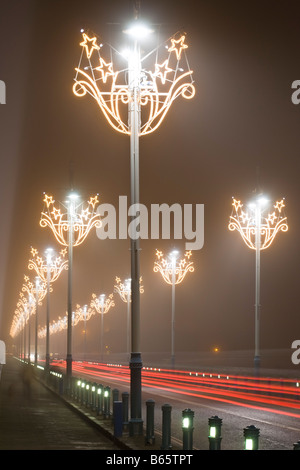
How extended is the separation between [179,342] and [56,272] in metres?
72.8

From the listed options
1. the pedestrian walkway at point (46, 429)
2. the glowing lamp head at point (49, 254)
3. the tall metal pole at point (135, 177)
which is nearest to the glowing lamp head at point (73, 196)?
the pedestrian walkway at point (46, 429)

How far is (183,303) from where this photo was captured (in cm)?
12125

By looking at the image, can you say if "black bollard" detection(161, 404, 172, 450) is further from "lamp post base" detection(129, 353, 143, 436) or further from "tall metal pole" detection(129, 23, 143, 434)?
"tall metal pole" detection(129, 23, 143, 434)

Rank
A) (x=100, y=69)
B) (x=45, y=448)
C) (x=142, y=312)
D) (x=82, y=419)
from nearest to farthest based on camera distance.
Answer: (x=45, y=448) → (x=100, y=69) → (x=82, y=419) → (x=142, y=312)

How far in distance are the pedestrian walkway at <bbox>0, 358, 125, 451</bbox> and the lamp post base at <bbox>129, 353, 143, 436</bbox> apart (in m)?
0.53

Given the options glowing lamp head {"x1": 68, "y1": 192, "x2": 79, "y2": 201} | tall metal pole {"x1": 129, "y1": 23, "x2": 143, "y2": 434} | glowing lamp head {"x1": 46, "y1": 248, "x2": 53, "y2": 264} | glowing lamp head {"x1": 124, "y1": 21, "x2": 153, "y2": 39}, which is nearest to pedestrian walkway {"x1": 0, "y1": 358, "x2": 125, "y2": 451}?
tall metal pole {"x1": 129, "y1": 23, "x2": 143, "y2": 434}

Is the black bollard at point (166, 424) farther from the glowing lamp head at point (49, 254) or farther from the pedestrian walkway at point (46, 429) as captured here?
the glowing lamp head at point (49, 254)

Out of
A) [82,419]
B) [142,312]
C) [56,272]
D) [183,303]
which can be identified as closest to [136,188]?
[82,419]

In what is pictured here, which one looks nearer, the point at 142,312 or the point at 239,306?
the point at 239,306

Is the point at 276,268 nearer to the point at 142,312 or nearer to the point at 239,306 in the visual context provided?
the point at 239,306

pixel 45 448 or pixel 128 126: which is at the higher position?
pixel 128 126

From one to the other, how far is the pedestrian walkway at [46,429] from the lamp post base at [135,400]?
0.53m

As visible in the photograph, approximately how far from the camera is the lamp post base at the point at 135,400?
1784cm
